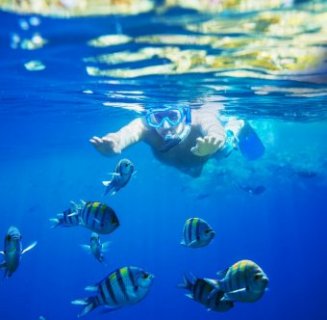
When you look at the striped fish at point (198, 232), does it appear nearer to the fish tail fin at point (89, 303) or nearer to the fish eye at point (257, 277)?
the fish eye at point (257, 277)

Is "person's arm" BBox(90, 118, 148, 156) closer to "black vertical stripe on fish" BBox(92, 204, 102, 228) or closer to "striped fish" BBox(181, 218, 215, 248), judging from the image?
"black vertical stripe on fish" BBox(92, 204, 102, 228)

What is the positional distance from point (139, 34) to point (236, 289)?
6325 millimetres

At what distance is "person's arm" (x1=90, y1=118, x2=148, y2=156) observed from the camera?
8.83 metres

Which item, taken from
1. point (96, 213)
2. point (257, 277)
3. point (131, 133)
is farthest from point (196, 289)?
point (131, 133)

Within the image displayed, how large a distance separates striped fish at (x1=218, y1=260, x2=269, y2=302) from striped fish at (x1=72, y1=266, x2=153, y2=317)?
1251 mm

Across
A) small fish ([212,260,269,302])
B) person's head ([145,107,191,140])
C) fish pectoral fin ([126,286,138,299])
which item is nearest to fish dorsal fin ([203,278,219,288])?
small fish ([212,260,269,302])

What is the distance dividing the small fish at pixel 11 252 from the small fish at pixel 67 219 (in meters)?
1.04

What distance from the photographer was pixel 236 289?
18.9 ft

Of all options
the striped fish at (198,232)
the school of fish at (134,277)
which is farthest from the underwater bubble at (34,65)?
the striped fish at (198,232)

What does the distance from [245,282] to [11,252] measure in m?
3.73

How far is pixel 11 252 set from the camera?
629cm

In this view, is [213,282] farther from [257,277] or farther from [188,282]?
[257,277]

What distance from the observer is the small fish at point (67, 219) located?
7.16 m

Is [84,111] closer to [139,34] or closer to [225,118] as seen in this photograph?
[225,118]
